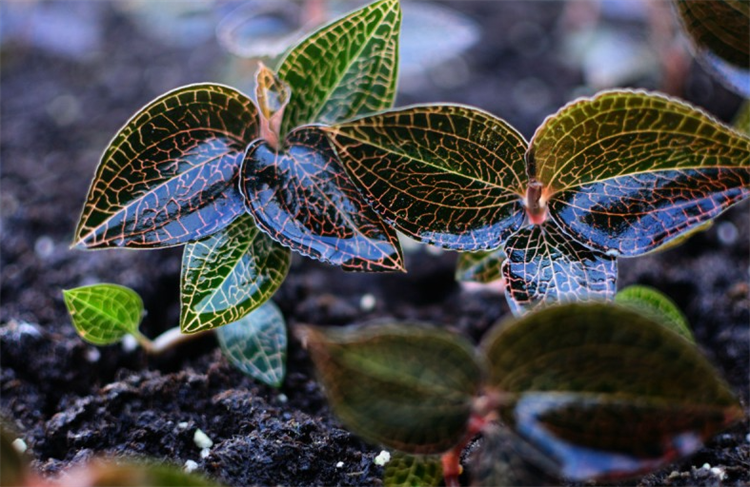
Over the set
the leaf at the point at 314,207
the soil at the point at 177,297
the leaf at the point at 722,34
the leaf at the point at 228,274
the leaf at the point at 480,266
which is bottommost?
the soil at the point at 177,297

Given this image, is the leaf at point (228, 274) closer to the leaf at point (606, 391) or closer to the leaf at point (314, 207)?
the leaf at point (314, 207)

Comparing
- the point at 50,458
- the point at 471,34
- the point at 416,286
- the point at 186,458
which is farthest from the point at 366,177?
the point at 471,34

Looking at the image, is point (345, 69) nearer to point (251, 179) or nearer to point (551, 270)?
point (251, 179)

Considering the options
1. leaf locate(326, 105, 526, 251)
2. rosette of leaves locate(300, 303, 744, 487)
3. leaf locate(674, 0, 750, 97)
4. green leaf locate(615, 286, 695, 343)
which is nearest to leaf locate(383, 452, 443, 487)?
rosette of leaves locate(300, 303, 744, 487)

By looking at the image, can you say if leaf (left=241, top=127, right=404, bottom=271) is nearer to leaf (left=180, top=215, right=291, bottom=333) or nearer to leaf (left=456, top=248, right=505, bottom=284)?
leaf (left=180, top=215, right=291, bottom=333)

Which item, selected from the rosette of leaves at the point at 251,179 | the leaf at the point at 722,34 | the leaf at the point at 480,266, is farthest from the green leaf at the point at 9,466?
the leaf at the point at 722,34

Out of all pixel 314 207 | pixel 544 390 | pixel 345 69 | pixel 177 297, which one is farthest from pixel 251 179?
Result: pixel 177 297
